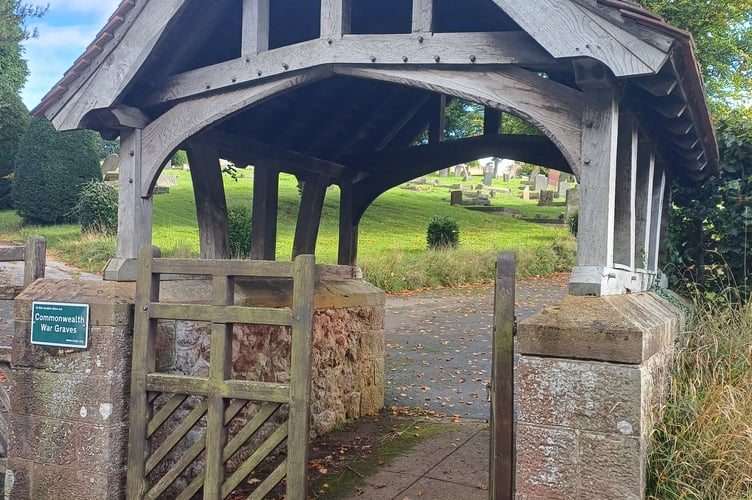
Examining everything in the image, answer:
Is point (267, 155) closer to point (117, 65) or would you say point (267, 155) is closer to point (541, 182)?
point (117, 65)

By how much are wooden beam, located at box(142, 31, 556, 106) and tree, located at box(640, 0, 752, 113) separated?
12929 millimetres

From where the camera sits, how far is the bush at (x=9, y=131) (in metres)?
22.4

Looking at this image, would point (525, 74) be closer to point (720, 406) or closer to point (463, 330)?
point (720, 406)

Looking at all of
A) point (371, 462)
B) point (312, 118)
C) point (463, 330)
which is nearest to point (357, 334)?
point (371, 462)

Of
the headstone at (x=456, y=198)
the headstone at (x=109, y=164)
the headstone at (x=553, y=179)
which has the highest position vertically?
the headstone at (x=553, y=179)

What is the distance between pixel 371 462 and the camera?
5.25 meters

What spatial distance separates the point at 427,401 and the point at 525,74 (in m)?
4.70

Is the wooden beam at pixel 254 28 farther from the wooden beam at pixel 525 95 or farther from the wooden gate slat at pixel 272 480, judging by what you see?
the wooden gate slat at pixel 272 480

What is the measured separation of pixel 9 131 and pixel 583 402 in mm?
24587

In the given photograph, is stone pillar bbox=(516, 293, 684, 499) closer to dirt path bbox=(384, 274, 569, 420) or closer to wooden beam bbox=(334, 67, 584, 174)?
wooden beam bbox=(334, 67, 584, 174)

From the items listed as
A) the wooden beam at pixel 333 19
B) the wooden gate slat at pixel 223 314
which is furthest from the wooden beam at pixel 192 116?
the wooden gate slat at pixel 223 314

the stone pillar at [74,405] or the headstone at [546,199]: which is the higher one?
the headstone at [546,199]

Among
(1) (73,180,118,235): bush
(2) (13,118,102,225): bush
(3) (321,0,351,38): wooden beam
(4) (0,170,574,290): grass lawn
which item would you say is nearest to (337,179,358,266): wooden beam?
(3) (321,0,351,38): wooden beam

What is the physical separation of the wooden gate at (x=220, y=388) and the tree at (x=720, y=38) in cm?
1408
